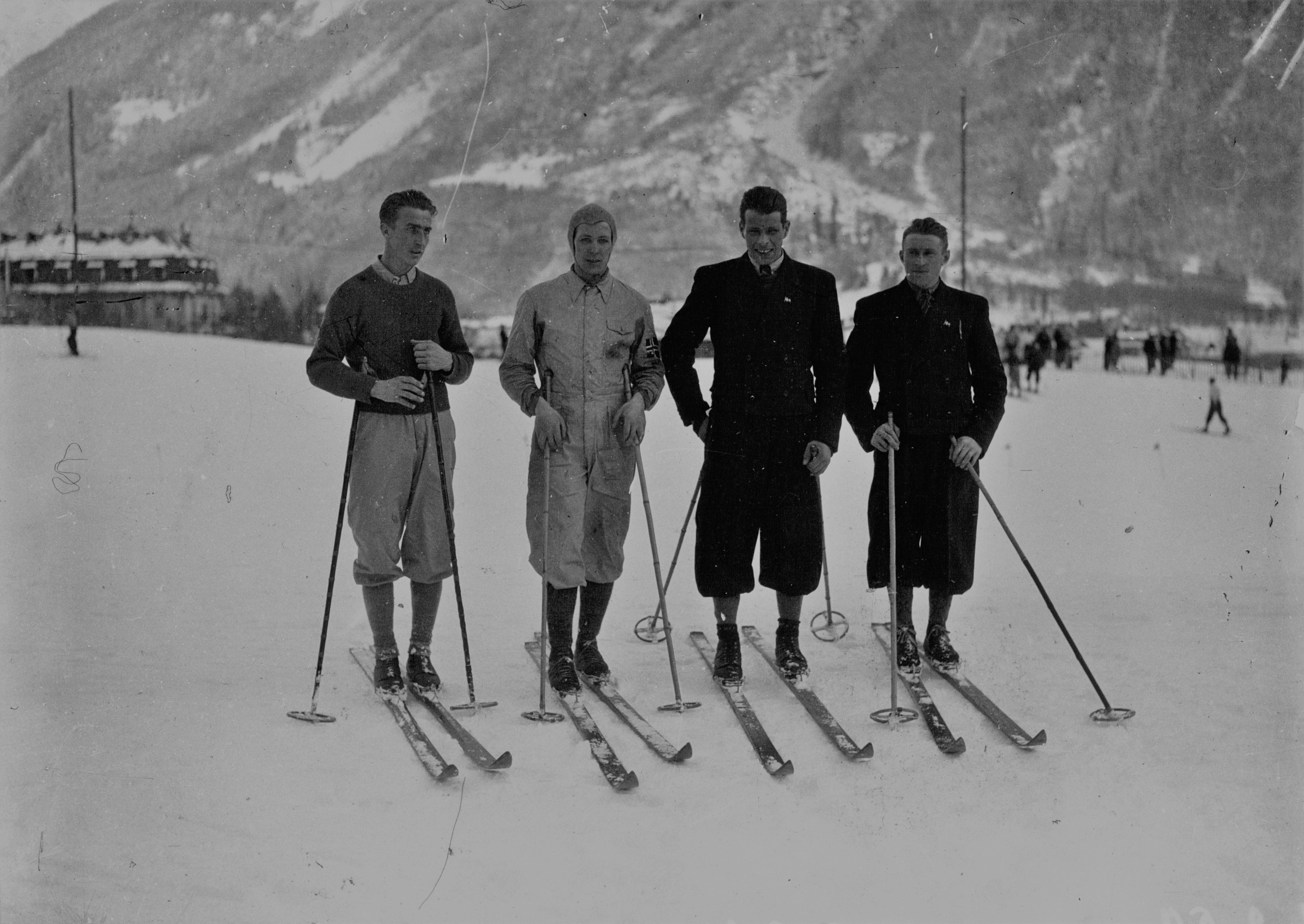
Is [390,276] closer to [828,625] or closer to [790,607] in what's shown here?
[790,607]

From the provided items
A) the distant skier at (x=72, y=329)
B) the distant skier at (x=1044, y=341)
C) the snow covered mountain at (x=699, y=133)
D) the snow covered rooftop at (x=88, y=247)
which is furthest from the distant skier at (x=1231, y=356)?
the distant skier at (x=72, y=329)

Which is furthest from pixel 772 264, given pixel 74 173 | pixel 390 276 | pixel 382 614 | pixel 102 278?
pixel 74 173

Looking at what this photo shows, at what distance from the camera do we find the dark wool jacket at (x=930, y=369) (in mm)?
4367

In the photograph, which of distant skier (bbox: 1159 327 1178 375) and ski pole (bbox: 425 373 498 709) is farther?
distant skier (bbox: 1159 327 1178 375)

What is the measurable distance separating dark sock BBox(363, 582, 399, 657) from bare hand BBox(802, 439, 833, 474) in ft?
5.02

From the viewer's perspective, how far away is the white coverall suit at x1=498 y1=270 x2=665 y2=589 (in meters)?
4.15

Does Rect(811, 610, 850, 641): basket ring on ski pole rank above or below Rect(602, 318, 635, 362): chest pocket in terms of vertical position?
below

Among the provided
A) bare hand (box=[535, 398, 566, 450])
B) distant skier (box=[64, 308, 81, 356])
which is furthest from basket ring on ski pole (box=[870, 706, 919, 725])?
distant skier (box=[64, 308, 81, 356])

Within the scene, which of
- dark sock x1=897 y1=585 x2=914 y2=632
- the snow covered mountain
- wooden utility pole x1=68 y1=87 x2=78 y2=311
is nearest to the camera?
dark sock x1=897 y1=585 x2=914 y2=632

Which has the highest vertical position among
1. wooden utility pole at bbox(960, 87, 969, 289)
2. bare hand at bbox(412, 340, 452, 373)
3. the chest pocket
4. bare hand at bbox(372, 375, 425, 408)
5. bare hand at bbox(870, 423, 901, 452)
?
wooden utility pole at bbox(960, 87, 969, 289)

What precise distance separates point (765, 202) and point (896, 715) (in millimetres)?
1791

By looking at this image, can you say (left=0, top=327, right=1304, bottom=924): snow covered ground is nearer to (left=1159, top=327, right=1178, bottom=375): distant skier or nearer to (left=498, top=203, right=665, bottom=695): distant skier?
(left=1159, top=327, right=1178, bottom=375): distant skier

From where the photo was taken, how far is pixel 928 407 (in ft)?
14.4

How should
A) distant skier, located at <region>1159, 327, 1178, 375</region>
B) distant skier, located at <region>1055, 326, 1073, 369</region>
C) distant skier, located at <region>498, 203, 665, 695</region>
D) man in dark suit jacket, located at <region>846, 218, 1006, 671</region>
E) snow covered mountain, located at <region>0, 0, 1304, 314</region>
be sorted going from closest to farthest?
distant skier, located at <region>498, 203, 665, 695</region> < man in dark suit jacket, located at <region>846, 218, 1006, 671</region> < snow covered mountain, located at <region>0, 0, 1304, 314</region> < distant skier, located at <region>1159, 327, 1178, 375</region> < distant skier, located at <region>1055, 326, 1073, 369</region>
